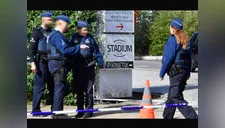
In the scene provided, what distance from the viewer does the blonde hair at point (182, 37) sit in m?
5.83

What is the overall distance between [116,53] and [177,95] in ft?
4.03

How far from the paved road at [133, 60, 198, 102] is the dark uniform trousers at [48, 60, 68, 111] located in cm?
117

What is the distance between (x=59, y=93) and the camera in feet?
19.4

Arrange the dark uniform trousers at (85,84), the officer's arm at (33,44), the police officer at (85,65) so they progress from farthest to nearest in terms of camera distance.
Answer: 1. the dark uniform trousers at (85,84)
2. the police officer at (85,65)
3. the officer's arm at (33,44)

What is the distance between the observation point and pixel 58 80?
5875 millimetres

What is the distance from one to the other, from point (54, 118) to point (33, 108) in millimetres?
380

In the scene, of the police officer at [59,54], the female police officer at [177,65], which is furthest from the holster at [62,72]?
the female police officer at [177,65]

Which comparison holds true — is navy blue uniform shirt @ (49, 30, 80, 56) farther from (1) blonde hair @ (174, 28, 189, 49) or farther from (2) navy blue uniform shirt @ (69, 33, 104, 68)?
(1) blonde hair @ (174, 28, 189, 49)

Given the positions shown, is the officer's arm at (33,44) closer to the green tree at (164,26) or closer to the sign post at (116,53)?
the sign post at (116,53)

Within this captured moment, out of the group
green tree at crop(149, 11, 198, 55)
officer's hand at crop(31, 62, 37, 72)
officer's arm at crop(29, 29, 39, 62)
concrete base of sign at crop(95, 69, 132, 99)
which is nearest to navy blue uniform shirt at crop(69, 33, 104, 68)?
concrete base of sign at crop(95, 69, 132, 99)

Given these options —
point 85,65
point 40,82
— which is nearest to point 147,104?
point 85,65

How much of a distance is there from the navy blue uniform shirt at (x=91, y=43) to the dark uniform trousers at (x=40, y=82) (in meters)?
0.57
